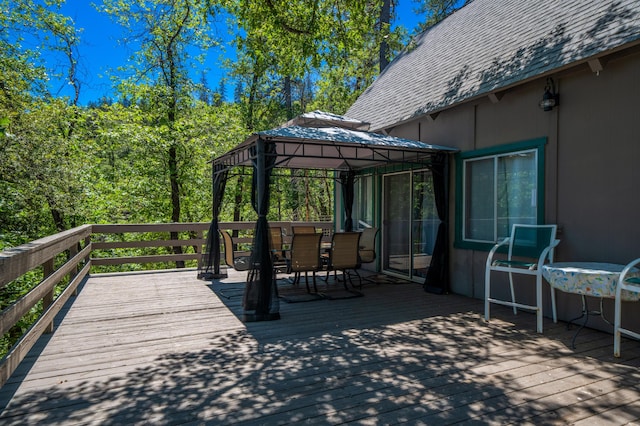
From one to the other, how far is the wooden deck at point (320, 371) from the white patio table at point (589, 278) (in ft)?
1.77

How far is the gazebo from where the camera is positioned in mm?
4582

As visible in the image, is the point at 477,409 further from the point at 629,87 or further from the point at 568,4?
the point at 568,4

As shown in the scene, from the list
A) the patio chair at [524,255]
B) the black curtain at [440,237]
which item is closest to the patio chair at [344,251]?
the black curtain at [440,237]

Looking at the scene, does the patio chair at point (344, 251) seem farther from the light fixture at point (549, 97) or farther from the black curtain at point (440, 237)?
the light fixture at point (549, 97)

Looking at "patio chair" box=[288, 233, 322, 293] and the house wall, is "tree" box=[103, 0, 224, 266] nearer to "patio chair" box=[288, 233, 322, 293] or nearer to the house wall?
"patio chair" box=[288, 233, 322, 293]

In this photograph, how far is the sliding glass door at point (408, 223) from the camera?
21.5 ft

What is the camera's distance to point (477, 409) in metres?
2.36

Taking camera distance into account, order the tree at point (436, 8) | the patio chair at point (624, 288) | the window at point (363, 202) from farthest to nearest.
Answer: the tree at point (436, 8)
the window at point (363, 202)
the patio chair at point (624, 288)

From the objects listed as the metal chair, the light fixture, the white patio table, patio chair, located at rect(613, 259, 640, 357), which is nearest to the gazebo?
the metal chair

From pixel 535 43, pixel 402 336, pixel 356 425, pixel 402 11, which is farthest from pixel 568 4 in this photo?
pixel 402 11

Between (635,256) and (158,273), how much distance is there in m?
7.59

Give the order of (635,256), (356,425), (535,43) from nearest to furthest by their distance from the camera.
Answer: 1. (356,425)
2. (635,256)
3. (535,43)

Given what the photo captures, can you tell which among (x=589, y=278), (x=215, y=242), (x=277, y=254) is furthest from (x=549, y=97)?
(x=215, y=242)

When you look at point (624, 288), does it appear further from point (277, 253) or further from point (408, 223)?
point (277, 253)
